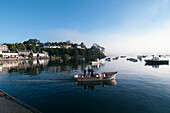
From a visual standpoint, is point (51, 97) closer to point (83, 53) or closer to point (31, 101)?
point (31, 101)

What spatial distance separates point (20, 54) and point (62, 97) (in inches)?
5642

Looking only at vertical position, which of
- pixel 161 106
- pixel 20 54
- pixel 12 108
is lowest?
pixel 161 106

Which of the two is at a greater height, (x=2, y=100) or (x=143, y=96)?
(x=2, y=100)

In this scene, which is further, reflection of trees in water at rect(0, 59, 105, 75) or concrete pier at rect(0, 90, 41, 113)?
reflection of trees in water at rect(0, 59, 105, 75)

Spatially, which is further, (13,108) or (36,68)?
(36,68)

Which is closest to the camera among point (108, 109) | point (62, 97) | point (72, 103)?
point (108, 109)

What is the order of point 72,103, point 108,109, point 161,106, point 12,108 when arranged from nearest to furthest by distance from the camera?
1. point 12,108
2. point 108,109
3. point 161,106
4. point 72,103

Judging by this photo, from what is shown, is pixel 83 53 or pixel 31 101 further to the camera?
pixel 83 53

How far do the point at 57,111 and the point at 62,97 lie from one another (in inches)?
152

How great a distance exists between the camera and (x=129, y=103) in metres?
13.0

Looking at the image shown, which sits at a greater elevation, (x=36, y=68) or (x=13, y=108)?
(x=36, y=68)

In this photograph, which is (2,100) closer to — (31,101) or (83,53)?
(31,101)

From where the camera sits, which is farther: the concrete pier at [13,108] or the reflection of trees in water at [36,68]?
the reflection of trees in water at [36,68]

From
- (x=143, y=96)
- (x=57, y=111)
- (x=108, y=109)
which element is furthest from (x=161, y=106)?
(x=57, y=111)
